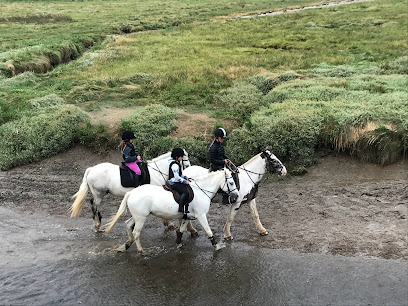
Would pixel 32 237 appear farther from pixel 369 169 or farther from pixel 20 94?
pixel 20 94

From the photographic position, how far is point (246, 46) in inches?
1475

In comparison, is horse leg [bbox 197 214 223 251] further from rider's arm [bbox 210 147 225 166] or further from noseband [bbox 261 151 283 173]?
noseband [bbox 261 151 283 173]

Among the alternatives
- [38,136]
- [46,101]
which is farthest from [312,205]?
[46,101]

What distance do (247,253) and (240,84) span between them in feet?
48.5

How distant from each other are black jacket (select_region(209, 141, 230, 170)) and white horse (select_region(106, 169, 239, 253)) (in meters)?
0.57

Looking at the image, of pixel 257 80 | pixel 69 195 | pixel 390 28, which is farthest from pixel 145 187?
pixel 390 28

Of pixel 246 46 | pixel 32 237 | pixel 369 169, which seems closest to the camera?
pixel 32 237

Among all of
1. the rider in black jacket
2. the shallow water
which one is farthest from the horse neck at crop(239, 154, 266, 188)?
the shallow water

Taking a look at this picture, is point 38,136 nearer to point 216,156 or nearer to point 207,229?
point 216,156

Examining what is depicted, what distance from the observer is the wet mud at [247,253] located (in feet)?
29.3

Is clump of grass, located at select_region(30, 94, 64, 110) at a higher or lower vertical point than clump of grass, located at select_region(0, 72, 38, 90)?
higher

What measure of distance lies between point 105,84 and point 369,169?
54.9 feet

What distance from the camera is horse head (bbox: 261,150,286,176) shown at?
443 inches

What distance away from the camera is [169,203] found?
10.2 meters
